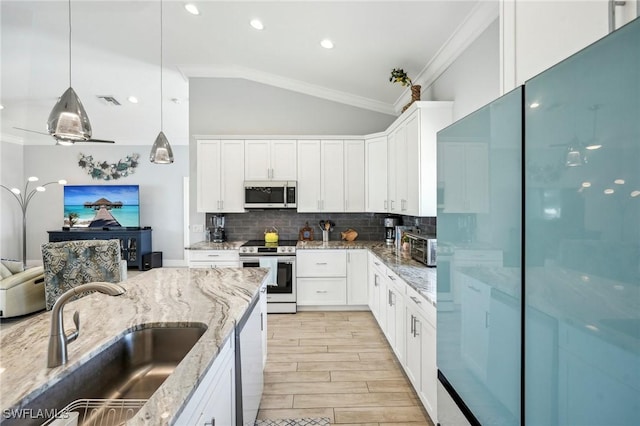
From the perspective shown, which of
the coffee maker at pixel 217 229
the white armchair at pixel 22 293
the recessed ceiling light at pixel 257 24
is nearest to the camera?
the recessed ceiling light at pixel 257 24

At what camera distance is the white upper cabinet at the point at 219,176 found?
446 centimetres

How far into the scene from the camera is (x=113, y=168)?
25.0 ft

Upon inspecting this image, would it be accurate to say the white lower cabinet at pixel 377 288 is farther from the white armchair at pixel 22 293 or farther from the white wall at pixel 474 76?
the white armchair at pixel 22 293

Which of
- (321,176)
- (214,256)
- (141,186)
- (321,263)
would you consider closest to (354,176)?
(321,176)

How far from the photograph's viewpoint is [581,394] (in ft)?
2.23

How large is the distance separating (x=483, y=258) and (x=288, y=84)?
433 centimetres

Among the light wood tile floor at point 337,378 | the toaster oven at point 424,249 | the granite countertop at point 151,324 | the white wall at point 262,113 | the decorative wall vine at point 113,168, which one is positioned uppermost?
the white wall at point 262,113

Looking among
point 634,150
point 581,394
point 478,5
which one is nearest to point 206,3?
point 478,5

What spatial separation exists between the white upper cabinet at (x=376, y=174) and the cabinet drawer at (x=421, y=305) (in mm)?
2056

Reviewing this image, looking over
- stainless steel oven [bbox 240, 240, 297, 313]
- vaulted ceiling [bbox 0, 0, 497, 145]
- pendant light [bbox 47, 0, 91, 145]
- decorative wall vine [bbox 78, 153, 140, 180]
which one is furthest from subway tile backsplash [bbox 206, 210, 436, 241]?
decorative wall vine [bbox 78, 153, 140, 180]

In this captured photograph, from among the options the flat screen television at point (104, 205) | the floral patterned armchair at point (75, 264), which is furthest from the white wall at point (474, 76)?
the flat screen television at point (104, 205)

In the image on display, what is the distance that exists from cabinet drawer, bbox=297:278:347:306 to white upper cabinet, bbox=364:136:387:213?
3.75ft

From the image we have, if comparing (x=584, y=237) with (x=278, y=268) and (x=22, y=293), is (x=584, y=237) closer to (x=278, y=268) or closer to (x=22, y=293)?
(x=278, y=268)

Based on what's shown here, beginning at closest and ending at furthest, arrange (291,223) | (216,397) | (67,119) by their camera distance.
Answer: (216,397) → (67,119) → (291,223)
